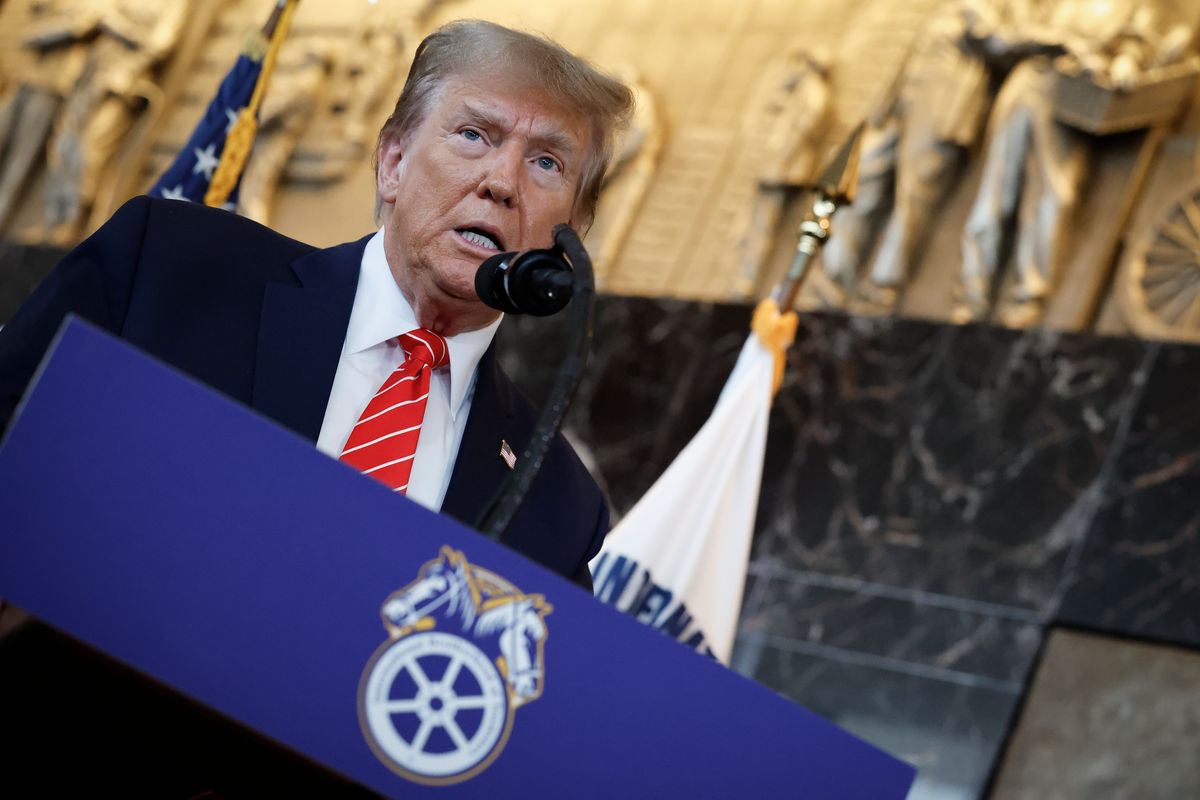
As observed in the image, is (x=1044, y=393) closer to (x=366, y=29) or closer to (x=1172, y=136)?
(x=1172, y=136)

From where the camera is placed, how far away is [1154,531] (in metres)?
5.28

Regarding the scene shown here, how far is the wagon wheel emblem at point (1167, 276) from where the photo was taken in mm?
5910

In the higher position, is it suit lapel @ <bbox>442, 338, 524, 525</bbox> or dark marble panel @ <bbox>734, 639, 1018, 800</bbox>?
dark marble panel @ <bbox>734, 639, 1018, 800</bbox>

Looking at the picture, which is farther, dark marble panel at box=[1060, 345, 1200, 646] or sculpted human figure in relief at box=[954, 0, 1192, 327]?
sculpted human figure in relief at box=[954, 0, 1192, 327]

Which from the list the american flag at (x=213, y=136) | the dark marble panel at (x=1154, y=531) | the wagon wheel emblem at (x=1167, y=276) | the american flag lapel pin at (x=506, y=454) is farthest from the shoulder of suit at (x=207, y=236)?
the wagon wheel emblem at (x=1167, y=276)

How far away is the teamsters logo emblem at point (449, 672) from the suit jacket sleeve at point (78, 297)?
52 centimetres

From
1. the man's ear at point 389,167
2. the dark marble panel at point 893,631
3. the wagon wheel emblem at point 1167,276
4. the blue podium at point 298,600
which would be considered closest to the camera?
the blue podium at point 298,600

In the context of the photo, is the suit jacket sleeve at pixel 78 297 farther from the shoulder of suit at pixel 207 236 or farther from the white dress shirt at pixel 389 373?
the white dress shirt at pixel 389 373

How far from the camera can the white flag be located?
A: 412 centimetres

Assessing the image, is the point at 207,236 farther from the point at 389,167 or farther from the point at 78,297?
the point at 389,167

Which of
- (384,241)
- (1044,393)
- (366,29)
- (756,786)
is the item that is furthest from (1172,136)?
(756,786)

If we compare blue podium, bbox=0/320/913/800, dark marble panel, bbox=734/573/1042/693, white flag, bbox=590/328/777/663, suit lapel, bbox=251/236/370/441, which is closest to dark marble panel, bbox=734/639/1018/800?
dark marble panel, bbox=734/573/1042/693

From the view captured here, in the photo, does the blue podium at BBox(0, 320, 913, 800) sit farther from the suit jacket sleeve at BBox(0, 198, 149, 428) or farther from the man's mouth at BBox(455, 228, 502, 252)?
the man's mouth at BBox(455, 228, 502, 252)

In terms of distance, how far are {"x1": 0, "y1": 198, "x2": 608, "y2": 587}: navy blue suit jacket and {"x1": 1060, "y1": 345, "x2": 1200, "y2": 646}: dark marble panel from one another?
3.61 m
